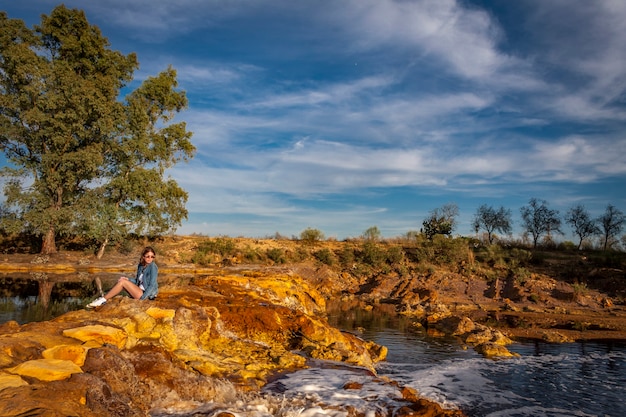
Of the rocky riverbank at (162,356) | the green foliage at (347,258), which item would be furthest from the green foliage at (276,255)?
the rocky riverbank at (162,356)

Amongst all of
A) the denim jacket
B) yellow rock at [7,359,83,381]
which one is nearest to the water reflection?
the denim jacket

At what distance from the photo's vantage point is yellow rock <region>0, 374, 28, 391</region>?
13.0 feet

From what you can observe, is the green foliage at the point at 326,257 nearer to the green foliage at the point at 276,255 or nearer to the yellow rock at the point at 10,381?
the green foliage at the point at 276,255

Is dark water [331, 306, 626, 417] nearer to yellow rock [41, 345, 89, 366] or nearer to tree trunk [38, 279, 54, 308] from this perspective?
yellow rock [41, 345, 89, 366]

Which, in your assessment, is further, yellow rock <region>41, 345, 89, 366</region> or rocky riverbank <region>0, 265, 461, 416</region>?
yellow rock <region>41, 345, 89, 366</region>

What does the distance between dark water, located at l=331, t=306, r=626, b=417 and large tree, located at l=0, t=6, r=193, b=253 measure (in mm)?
22053

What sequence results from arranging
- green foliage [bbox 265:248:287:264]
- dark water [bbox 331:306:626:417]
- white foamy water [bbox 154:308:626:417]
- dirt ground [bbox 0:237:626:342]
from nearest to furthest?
1. white foamy water [bbox 154:308:626:417]
2. dark water [bbox 331:306:626:417]
3. dirt ground [bbox 0:237:626:342]
4. green foliage [bbox 265:248:287:264]

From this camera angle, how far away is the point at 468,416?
641cm

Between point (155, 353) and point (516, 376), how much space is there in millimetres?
7837

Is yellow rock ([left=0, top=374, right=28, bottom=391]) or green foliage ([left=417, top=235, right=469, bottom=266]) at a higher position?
green foliage ([left=417, top=235, right=469, bottom=266])

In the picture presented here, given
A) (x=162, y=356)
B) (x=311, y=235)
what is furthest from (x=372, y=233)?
(x=162, y=356)

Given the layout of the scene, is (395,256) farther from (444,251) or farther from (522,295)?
(522,295)

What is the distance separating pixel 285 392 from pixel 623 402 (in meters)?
6.60

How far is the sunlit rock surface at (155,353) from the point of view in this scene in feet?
14.2
